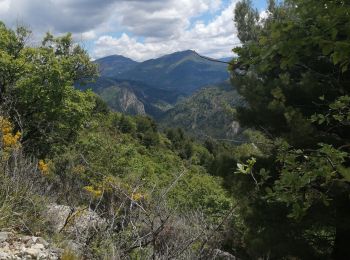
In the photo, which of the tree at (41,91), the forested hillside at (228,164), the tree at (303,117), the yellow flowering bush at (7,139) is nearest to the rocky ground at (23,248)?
the forested hillside at (228,164)

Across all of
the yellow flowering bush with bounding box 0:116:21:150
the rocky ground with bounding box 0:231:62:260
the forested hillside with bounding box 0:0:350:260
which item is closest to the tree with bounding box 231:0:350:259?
the forested hillside with bounding box 0:0:350:260

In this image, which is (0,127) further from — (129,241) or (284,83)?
(284,83)

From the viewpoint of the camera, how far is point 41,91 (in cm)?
2228

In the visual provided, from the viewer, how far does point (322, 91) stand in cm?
884

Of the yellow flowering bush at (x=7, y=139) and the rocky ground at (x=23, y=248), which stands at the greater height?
the yellow flowering bush at (x=7, y=139)

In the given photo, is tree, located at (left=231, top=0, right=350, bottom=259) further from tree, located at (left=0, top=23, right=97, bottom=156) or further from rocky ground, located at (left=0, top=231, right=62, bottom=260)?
tree, located at (left=0, top=23, right=97, bottom=156)

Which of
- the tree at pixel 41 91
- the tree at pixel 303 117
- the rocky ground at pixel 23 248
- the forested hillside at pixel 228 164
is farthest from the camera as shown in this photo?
the tree at pixel 41 91

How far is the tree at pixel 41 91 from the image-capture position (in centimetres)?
2203

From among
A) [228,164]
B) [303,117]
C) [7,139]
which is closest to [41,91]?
[7,139]

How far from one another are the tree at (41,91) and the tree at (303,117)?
43.5 feet

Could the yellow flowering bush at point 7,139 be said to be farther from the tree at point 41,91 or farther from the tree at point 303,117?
the tree at point 41,91

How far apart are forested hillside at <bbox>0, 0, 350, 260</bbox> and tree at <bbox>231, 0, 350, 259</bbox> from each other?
15 millimetres

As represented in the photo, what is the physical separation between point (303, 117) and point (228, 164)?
100 inches

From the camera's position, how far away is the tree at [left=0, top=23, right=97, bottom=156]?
22.0 meters
